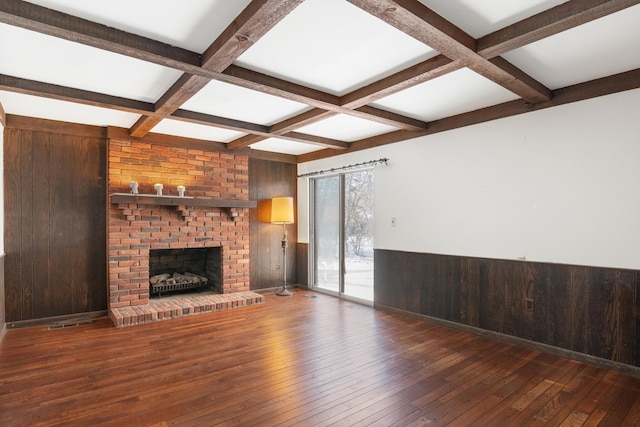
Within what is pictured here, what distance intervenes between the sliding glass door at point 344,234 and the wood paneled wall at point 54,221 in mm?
3205

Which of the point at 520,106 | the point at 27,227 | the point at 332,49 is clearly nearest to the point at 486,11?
the point at 332,49

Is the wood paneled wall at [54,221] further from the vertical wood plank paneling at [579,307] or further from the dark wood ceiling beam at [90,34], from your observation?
the vertical wood plank paneling at [579,307]

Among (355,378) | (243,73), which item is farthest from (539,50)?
(355,378)

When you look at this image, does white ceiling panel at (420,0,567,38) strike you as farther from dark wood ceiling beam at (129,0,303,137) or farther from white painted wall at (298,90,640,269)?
white painted wall at (298,90,640,269)

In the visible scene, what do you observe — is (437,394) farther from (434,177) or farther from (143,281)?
(143,281)

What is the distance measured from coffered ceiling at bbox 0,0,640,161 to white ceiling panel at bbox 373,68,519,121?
2 cm

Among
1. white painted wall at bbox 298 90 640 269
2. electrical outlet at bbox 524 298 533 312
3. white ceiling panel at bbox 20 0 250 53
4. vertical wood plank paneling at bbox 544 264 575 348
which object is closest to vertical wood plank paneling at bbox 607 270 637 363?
white painted wall at bbox 298 90 640 269

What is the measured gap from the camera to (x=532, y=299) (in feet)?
11.0

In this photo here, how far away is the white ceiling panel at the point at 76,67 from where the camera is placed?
230 centimetres

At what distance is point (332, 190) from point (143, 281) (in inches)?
122

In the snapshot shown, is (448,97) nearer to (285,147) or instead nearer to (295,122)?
(295,122)

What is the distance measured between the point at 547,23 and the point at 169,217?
15.0 ft

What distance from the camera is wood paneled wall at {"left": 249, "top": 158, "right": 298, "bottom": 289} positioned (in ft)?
19.2

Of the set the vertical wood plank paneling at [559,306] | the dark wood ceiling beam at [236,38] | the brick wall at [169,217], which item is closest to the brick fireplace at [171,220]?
the brick wall at [169,217]
